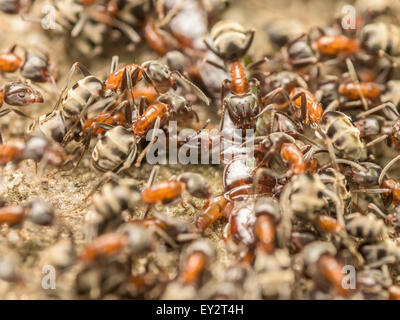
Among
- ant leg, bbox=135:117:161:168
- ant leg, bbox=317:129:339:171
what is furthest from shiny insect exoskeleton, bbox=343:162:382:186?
ant leg, bbox=135:117:161:168

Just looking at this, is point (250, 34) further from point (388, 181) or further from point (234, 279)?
point (234, 279)

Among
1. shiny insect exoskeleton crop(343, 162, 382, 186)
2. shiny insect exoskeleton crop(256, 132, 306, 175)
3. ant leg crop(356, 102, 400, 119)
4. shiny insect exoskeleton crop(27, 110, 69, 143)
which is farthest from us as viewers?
ant leg crop(356, 102, 400, 119)

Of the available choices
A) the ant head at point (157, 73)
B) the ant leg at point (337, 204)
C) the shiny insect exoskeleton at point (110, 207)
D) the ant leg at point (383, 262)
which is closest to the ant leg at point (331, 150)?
the ant leg at point (337, 204)

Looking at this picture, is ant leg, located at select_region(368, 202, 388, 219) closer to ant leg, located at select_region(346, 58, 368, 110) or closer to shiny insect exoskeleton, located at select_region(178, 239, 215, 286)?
ant leg, located at select_region(346, 58, 368, 110)

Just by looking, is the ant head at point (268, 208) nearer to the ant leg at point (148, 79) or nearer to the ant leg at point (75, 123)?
the ant leg at point (148, 79)
